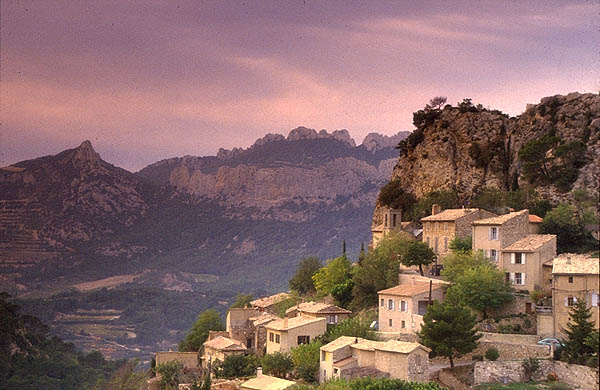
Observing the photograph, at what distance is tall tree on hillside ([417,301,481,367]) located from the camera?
42188 mm

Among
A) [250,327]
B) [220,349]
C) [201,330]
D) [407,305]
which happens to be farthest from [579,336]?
[201,330]

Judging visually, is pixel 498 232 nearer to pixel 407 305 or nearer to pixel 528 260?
pixel 528 260

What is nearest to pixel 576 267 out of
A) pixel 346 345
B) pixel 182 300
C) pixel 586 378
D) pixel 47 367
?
pixel 586 378

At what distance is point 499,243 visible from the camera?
2005 inches

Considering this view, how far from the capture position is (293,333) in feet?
165

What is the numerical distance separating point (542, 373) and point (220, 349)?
75.5 feet

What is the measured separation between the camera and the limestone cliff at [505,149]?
65000 millimetres

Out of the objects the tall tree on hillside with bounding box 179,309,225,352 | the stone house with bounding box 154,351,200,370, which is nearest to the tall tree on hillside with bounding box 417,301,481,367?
the stone house with bounding box 154,351,200,370

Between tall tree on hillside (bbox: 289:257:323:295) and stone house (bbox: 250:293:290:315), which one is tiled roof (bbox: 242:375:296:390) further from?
tall tree on hillside (bbox: 289:257:323:295)

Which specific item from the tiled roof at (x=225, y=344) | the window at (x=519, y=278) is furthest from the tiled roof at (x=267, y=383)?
the window at (x=519, y=278)

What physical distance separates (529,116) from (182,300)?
109573 mm

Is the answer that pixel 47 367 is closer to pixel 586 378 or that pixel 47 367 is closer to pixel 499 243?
pixel 499 243

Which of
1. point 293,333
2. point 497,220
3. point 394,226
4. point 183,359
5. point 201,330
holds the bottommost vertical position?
point 183,359

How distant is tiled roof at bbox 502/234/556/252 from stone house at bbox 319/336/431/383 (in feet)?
36.4
